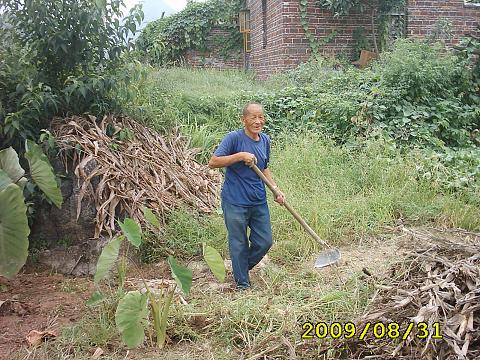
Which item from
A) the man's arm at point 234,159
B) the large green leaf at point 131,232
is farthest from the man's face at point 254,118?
the large green leaf at point 131,232

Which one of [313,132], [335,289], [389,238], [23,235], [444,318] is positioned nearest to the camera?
[444,318]

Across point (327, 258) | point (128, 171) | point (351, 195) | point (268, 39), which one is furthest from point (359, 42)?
point (327, 258)

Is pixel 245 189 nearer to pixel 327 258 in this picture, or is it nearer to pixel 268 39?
pixel 327 258

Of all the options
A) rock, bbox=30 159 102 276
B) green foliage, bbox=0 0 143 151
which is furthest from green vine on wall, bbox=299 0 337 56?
rock, bbox=30 159 102 276

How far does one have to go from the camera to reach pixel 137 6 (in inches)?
228

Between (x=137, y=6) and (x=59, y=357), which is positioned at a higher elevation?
(x=137, y=6)

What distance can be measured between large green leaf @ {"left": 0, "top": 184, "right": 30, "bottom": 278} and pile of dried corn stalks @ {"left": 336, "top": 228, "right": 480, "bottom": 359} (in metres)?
2.06

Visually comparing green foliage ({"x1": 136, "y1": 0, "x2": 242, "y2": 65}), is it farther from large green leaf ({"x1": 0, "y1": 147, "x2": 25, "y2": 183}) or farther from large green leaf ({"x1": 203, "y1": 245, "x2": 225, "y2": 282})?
large green leaf ({"x1": 203, "y1": 245, "x2": 225, "y2": 282})

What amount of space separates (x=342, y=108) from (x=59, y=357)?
5.83 metres

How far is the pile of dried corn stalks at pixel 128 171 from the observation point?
5359mm

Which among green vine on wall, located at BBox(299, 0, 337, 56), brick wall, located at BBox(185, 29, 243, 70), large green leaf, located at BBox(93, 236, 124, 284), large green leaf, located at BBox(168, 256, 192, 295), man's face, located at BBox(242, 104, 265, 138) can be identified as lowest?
large green leaf, located at BBox(168, 256, 192, 295)

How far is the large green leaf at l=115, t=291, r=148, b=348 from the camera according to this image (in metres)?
3.12

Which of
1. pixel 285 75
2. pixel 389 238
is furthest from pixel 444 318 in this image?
pixel 285 75

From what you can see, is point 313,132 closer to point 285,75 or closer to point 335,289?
point 285,75
